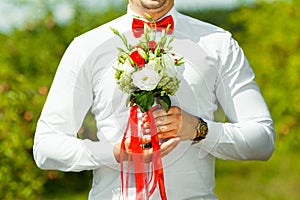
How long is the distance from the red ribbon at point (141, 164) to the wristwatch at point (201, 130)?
6.9 inches

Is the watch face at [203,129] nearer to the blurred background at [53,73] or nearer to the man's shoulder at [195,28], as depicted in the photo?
the man's shoulder at [195,28]

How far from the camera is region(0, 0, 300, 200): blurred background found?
7230 mm

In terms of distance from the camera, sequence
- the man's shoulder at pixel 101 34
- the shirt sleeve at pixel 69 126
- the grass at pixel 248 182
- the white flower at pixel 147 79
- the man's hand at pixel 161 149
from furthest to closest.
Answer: the grass at pixel 248 182, the man's shoulder at pixel 101 34, the shirt sleeve at pixel 69 126, the man's hand at pixel 161 149, the white flower at pixel 147 79

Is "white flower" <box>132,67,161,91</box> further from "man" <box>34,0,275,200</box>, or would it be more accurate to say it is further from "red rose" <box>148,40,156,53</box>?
"man" <box>34,0,275,200</box>

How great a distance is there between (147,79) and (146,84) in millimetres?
19

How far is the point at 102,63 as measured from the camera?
3.66 m

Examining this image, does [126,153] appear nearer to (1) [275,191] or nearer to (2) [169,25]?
(2) [169,25]

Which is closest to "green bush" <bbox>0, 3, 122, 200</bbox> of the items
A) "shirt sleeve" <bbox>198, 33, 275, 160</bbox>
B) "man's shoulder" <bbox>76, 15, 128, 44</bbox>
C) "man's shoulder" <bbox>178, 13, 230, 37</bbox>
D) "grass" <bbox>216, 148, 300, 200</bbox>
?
"grass" <bbox>216, 148, 300, 200</bbox>

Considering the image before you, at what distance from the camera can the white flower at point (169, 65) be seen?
10.9 feet

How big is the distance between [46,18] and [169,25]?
5.69 metres

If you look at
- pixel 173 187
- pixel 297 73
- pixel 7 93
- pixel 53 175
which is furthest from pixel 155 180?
pixel 297 73

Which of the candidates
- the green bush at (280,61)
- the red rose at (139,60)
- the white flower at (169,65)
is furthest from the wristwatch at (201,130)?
the green bush at (280,61)

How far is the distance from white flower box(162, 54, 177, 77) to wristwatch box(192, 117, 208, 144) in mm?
245

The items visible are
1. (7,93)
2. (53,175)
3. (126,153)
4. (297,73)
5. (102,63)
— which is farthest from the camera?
(297,73)
